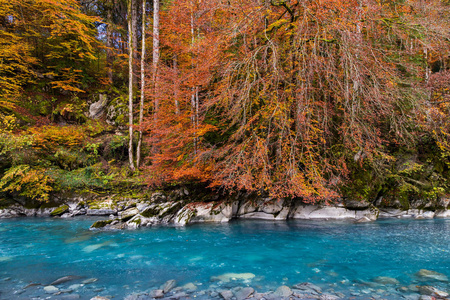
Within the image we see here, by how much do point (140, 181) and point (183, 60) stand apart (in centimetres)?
717

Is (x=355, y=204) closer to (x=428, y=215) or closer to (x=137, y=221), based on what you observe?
(x=428, y=215)

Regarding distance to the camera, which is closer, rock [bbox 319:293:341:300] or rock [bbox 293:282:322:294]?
rock [bbox 319:293:341:300]

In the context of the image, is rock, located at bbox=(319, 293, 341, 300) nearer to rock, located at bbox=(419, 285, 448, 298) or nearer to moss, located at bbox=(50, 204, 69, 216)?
rock, located at bbox=(419, 285, 448, 298)

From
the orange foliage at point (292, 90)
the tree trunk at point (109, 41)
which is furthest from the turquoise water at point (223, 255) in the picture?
the tree trunk at point (109, 41)

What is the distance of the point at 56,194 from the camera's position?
10.5m

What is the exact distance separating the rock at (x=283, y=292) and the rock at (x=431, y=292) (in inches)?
78.2

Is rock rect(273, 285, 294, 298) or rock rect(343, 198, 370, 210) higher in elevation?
rock rect(343, 198, 370, 210)

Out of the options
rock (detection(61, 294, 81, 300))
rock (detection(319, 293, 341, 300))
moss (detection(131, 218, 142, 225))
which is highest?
rock (detection(61, 294, 81, 300))

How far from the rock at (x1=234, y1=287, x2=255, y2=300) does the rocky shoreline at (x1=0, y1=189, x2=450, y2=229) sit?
5.24m

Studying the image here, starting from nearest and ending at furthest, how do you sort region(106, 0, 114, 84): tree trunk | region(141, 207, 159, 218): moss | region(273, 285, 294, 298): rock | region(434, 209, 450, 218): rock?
1. region(273, 285, 294, 298): rock
2. region(141, 207, 159, 218): moss
3. region(434, 209, 450, 218): rock
4. region(106, 0, 114, 84): tree trunk

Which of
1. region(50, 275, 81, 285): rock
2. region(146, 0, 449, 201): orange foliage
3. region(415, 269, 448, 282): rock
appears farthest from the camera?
region(146, 0, 449, 201): orange foliage

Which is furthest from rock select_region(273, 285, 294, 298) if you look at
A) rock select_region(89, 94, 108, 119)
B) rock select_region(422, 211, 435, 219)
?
rock select_region(89, 94, 108, 119)

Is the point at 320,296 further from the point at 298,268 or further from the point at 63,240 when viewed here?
the point at 63,240

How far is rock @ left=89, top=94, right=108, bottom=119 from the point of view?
47.9ft
